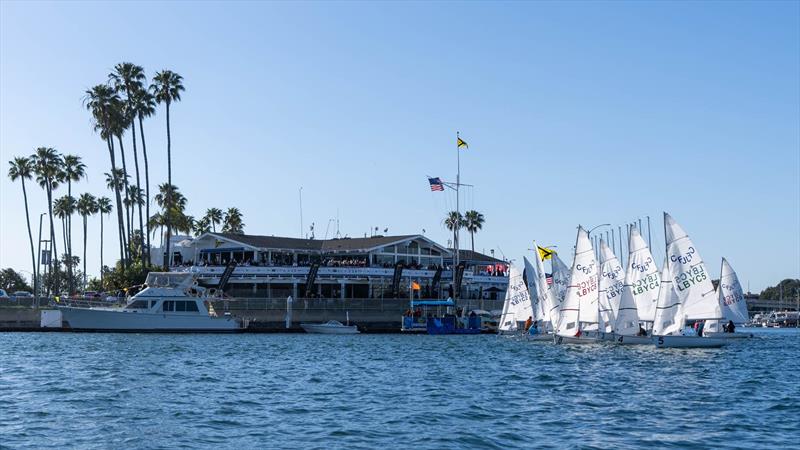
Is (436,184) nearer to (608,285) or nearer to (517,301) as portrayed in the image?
(517,301)

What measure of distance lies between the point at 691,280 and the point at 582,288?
26.8 ft

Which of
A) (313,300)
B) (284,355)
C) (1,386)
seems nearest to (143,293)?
(313,300)

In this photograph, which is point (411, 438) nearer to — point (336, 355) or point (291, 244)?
point (336, 355)

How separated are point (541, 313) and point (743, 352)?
22797mm

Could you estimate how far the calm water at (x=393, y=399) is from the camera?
22750 mm

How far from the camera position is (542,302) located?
7819 cm

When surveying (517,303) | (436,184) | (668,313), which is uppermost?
(436,184)

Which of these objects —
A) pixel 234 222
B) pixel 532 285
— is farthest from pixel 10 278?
pixel 532 285

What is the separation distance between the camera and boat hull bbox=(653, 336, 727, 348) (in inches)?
2173

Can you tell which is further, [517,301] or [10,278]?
[10,278]

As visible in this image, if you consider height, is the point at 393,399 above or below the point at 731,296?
below

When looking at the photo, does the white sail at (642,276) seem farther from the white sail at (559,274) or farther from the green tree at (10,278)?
the green tree at (10,278)

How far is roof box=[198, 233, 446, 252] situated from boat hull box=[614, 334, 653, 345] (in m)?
49.2

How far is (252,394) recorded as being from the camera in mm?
31641
